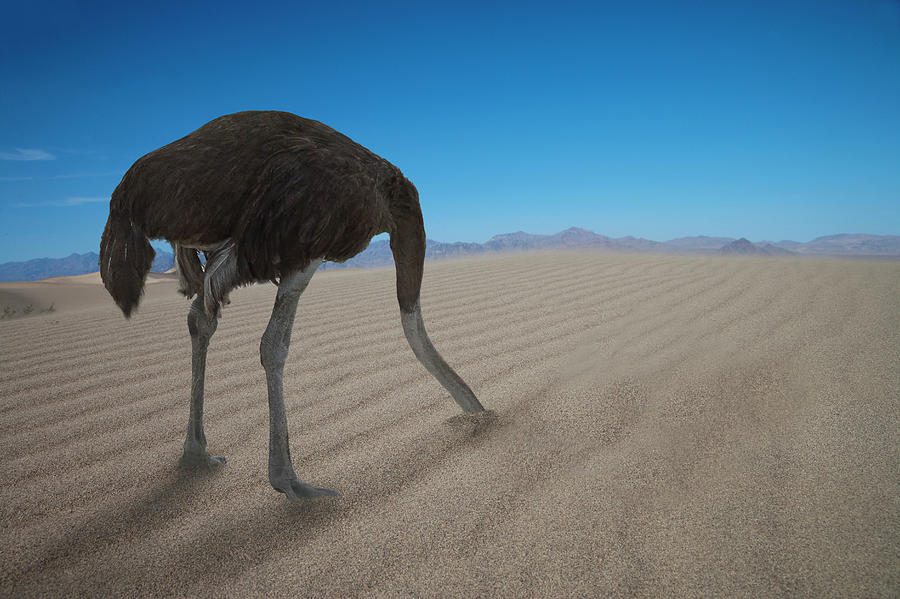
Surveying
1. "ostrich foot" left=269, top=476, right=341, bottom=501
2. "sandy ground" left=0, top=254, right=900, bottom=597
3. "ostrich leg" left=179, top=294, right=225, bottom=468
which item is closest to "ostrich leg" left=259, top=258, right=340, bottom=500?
"ostrich foot" left=269, top=476, right=341, bottom=501

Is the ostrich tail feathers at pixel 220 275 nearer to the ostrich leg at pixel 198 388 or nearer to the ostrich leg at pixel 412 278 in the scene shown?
the ostrich leg at pixel 198 388

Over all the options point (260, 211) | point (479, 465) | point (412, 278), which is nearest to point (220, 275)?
point (260, 211)

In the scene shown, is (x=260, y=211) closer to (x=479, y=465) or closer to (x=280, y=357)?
(x=280, y=357)

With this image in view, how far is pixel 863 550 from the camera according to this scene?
1.76 metres

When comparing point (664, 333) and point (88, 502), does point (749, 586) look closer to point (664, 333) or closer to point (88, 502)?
point (88, 502)

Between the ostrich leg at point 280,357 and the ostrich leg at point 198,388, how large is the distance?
0.53 m

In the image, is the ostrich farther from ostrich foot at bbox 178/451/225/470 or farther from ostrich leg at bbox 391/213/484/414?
ostrich foot at bbox 178/451/225/470

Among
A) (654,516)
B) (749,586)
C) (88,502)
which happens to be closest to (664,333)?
(654,516)

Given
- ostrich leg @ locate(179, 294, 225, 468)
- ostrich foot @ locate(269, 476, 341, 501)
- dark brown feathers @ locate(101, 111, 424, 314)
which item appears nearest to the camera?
dark brown feathers @ locate(101, 111, 424, 314)

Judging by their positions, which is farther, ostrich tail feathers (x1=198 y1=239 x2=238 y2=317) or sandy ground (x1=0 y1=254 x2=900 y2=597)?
ostrich tail feathers (x1=198 y1=239 x2=238 y2=317)

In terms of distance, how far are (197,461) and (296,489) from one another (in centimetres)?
67

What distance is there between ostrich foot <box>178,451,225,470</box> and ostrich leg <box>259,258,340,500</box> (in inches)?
22.4

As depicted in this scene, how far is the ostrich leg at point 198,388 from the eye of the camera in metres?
2.32

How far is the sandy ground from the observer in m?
1.71
